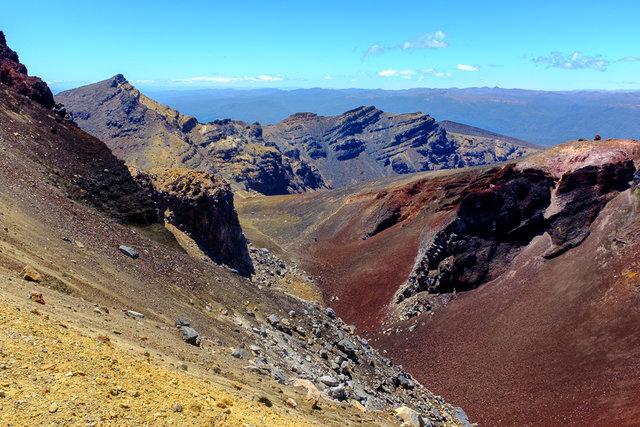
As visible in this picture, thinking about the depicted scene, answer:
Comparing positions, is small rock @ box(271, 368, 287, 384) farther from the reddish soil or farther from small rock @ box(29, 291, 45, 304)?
the reddish soil

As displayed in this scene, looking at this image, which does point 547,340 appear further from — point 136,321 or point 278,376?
point 136,321

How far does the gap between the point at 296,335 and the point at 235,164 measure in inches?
4890

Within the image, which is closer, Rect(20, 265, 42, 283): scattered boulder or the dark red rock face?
Rect(20, 265, 42, 283): scattered boulder

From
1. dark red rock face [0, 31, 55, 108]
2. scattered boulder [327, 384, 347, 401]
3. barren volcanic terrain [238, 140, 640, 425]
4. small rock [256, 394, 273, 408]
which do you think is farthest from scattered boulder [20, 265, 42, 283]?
dark red rock face [0, 31, 55, 108]

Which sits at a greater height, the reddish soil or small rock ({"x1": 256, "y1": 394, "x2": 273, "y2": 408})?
small rock ({"x1": 256, "y1": 394, "x2": 273, "y2": 408})

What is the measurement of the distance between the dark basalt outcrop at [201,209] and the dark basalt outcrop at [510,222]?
1579 cm

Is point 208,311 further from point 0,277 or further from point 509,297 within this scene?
point 509,297

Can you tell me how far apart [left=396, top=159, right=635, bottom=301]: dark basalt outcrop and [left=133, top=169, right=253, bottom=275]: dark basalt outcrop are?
1579 centimetres

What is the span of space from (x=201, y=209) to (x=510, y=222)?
26.2m

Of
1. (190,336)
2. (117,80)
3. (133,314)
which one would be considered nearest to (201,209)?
(133,314)

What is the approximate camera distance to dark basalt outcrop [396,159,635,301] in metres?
34.7

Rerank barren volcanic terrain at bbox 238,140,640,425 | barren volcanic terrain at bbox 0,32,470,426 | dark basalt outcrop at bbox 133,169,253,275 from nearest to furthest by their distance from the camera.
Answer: barren volcanic terrain at bbox 0,32,470,426
barren volcanic terrain at bbox 238,140,640,425
dark basalt outcrop at bbox 133,169,253,275

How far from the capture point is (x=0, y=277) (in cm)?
1148

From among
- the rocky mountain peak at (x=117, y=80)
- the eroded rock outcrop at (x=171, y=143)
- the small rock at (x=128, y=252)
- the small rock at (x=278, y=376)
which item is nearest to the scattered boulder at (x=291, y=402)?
the small rock at (x=278, y=376)
